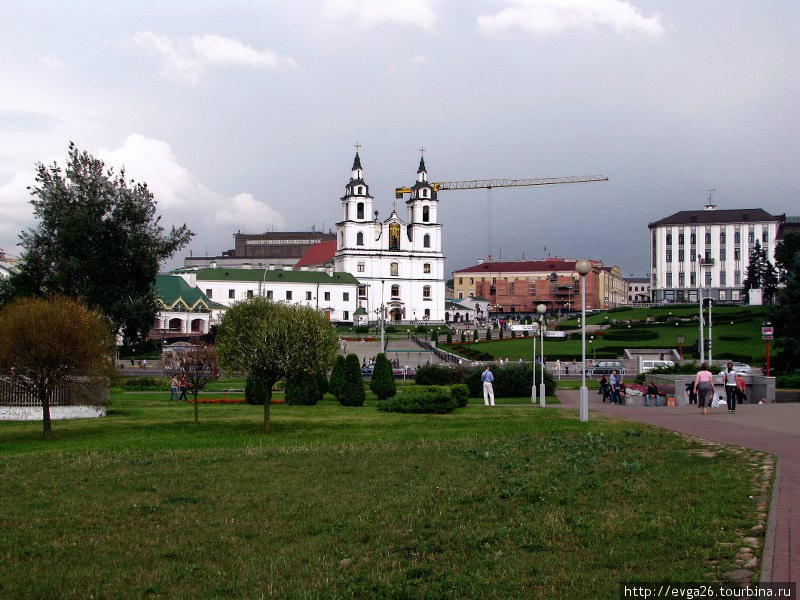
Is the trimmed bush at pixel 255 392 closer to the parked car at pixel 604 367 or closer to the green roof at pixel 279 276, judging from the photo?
the parked car at pixel 604 367

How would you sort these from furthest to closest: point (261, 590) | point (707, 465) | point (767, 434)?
point (767, 434), point (707, 465), point (261, 590)

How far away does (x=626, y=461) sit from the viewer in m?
12.2

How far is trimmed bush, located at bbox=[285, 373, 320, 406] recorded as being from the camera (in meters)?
27.3

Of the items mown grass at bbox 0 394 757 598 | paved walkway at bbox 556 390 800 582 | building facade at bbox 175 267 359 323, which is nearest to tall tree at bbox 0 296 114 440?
mown grass at bbox 0 394 757 598

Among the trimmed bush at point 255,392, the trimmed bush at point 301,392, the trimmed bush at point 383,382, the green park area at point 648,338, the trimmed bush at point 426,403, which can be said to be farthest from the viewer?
the green park area at point 648,338

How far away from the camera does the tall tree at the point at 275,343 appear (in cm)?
1895

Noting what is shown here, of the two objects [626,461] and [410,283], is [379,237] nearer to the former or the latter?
[410,283]

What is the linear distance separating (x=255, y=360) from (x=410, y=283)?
3894 inches

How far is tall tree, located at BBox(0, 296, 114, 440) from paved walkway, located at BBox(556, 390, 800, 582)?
12.3m

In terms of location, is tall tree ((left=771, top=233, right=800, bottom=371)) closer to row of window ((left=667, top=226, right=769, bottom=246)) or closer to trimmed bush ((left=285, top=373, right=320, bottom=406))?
trimmed bush ((left=285, top=373, right=320, bottom=406))

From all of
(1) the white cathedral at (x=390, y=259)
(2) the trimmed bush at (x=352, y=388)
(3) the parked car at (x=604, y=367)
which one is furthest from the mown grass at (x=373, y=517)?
(1) the white cathedral at (x=390, y=259)

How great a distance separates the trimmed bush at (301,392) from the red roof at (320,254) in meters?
102

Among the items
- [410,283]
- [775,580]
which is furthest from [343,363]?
[410,283]

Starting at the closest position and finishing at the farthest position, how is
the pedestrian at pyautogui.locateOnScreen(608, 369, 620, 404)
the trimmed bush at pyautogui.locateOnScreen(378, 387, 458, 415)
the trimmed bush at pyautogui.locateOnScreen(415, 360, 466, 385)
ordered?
1. the trimmed bush at pyautogui.locateOnScreen(378, 387, 458, 415)
2. the pedestrian at pyautogui.locateOnScreen(608, 369, 620, 404)
3. the trimmed bush at pyautogui.locateOnScreen(415, 360, 466, 385)
